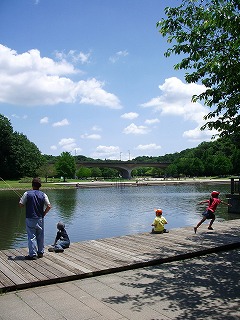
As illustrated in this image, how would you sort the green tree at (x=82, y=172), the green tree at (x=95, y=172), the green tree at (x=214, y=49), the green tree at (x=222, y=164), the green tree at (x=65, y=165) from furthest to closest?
the green tree at (x=95, y=172) < the green tree at (x=82, y=172) < the green tree at (x=222, y=164) < the green tree at (x=65, y=165) < the green tree at (x=214, y=49)

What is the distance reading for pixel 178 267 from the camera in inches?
307

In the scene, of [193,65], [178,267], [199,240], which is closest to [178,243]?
[199,240]

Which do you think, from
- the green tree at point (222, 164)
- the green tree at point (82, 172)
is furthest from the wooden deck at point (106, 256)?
the green tree at point (82, 172)

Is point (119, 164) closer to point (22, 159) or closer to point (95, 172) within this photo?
point (95, 172)

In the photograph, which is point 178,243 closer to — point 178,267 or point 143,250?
point 143,250

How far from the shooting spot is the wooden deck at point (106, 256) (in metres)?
6.72

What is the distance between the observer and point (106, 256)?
8.56m

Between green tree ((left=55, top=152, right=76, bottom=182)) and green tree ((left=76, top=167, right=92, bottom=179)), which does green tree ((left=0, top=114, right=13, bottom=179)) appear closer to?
green tree ((left=55, top=152, right=76, bottom=182))

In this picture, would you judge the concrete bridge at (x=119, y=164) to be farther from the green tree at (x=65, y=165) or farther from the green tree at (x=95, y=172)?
the green tree at (x=65, y=165)

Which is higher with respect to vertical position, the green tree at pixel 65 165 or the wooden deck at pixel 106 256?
the green tree at pixel 65 165

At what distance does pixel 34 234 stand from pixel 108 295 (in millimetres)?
2924

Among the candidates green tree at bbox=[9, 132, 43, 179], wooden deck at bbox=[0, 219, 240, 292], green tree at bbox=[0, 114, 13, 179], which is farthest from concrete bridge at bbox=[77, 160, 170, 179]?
wooden deck at bbox=[0, 219, 240, 292]

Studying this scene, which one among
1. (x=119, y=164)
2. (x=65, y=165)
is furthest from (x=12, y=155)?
(x=119, y=164)

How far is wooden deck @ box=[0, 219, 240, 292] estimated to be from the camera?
6.72 meters
